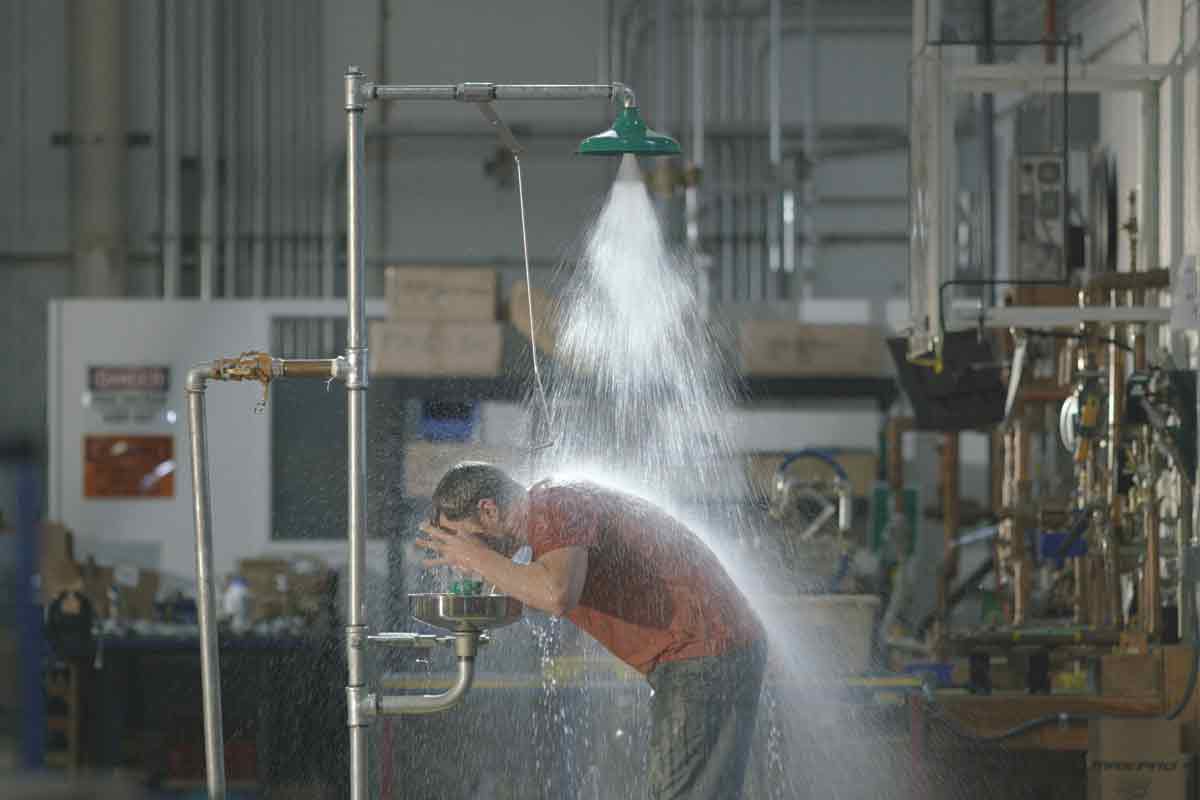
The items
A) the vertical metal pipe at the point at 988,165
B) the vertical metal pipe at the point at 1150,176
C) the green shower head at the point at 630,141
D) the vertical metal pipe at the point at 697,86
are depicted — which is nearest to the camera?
the green shower head at the point at 630,141

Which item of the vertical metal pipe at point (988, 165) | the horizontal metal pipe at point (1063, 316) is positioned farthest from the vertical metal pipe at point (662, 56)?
the horizontal metal pipe at point (1063, 316)

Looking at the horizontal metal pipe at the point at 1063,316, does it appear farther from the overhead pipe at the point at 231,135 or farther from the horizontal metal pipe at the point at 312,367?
the overhead pipe at the point at 231,135

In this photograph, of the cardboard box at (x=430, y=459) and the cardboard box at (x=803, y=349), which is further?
the cardboard box at (x=803, y=349)

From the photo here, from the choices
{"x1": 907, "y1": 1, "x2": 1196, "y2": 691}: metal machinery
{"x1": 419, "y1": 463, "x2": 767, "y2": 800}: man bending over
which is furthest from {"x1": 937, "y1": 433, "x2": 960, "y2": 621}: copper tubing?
{"x1": 419, "y1": 463, "x2": 767, "y2": 800}: man bending over

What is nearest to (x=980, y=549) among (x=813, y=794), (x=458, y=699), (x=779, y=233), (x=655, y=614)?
(x=779, y=233)

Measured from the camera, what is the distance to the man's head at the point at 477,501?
328 centimetres

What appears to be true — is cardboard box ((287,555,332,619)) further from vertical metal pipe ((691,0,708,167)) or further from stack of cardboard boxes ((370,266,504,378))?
vertical metal pipe ((691,0,708,167))

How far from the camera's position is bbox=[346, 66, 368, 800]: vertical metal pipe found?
279 cm

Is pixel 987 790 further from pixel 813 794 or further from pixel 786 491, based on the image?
pixel 786 491

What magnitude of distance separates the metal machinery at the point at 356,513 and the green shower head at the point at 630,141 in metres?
0.17

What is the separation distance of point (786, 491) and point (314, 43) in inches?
196

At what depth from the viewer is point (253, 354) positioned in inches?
115

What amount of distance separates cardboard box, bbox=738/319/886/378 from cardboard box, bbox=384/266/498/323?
1.20 meters

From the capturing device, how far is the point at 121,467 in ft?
26.6
